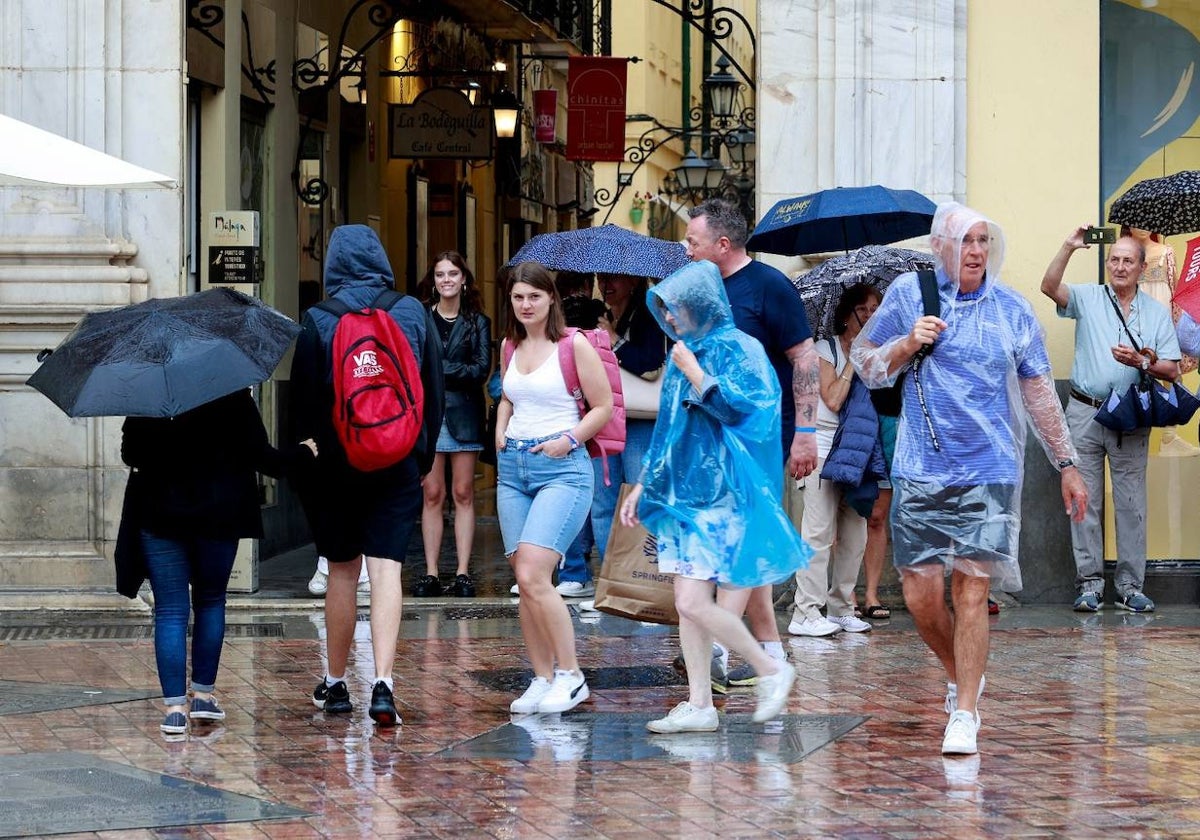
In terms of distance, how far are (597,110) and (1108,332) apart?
13.1 meters

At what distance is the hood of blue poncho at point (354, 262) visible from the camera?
8203mm

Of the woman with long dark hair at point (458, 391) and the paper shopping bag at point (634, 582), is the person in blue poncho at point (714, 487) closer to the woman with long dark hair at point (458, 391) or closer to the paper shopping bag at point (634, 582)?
the paper shopping bag at point (634, 582)

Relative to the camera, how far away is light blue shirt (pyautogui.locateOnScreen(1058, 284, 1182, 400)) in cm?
1148

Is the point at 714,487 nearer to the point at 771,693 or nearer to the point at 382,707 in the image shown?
the point at 771,693

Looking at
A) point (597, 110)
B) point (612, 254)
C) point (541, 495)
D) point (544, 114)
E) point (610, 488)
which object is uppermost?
point (544, 114)

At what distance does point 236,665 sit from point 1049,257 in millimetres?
5143

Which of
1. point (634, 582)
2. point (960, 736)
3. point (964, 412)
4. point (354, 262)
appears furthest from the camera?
point (634, 582)

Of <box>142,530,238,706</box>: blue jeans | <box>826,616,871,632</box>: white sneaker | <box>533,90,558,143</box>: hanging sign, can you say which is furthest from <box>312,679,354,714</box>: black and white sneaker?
<box>533,90,558,143</box>: hanging sign

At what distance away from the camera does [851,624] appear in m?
10.9

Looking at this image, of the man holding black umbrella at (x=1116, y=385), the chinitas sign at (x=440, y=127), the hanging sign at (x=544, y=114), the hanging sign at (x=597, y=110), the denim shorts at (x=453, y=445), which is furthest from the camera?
the hanging sign at (x=544, y=114)

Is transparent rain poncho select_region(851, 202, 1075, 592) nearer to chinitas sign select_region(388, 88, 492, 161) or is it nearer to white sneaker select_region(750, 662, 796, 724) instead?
white sneaker select_region(750, 662, 796, 724)

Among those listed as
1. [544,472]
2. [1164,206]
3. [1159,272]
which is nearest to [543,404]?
[544,472]

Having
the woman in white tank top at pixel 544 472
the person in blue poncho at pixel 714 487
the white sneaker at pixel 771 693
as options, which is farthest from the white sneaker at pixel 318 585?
the white sneaker at pixel 771 693

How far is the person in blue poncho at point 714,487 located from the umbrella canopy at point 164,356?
146 centimetres
